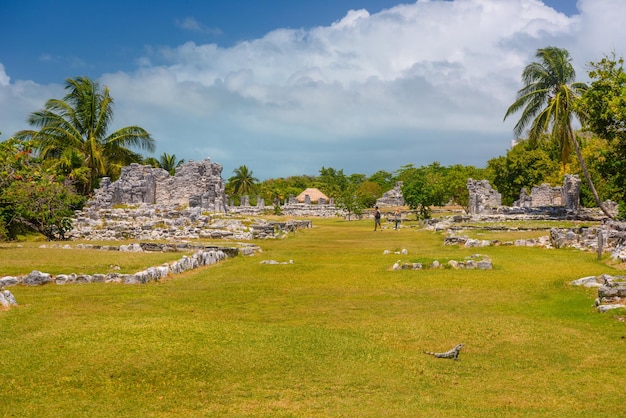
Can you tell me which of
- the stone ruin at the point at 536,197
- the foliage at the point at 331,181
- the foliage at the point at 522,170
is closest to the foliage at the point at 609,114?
the stone ruin at the point at 536,197

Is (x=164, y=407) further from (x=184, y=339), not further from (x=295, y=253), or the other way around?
(x=295, y=253)

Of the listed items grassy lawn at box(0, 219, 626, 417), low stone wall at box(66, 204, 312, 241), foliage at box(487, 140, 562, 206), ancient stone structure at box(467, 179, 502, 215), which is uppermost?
foliage at box(487, 140, 562, 206)

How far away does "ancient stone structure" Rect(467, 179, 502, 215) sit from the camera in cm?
4991

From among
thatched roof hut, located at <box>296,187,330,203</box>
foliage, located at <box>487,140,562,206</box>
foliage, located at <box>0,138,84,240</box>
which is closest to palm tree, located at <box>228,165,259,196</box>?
thatched roof hut, located at <box>296,187,330,203</box>

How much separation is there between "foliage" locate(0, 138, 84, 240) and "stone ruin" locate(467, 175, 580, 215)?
3245cm

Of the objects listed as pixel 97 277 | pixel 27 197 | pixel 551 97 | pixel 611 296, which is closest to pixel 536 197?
pixel 551 97

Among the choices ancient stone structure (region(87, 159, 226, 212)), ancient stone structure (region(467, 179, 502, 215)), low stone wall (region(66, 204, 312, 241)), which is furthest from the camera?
ancient stone structure (region(467, 179, 502, 215))

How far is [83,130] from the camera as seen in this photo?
1570 inches

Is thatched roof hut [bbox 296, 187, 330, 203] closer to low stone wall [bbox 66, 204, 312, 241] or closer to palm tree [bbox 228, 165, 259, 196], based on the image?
palm tree [bbox 228, 165, 259, 196]

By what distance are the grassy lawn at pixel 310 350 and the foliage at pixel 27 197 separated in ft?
35.2

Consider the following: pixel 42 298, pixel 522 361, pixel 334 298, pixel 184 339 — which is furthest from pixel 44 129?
pixel 522 361

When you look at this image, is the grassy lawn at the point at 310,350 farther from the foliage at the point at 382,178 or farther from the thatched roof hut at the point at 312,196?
the foliage at the point at 382,178

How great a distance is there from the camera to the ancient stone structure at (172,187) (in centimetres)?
3609

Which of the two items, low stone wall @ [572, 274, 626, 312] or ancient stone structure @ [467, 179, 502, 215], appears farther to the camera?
ancient stone structure @ [467, 179, 502, 215]
